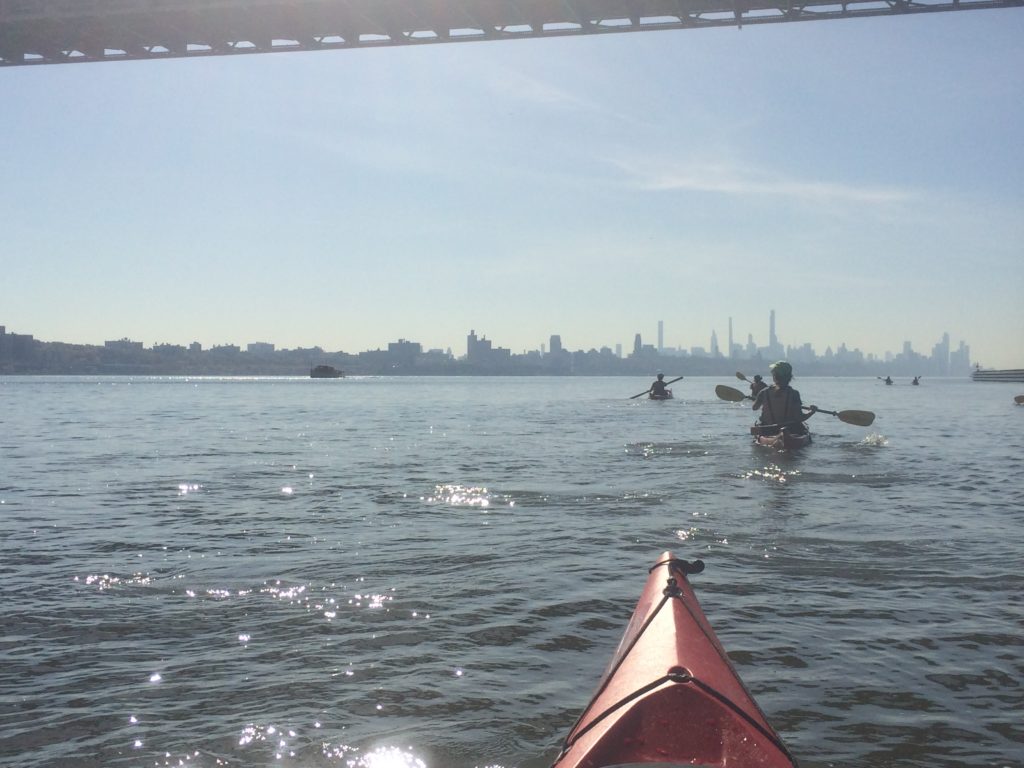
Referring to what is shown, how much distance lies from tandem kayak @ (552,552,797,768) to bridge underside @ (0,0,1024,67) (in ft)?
110

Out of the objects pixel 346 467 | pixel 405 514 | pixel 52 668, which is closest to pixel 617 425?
pixel 346 467

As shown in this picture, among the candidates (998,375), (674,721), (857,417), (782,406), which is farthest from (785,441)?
(998,375)

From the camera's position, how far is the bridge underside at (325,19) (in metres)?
33.2

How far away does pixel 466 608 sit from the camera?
6398mm

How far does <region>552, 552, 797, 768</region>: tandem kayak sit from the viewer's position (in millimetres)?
3174

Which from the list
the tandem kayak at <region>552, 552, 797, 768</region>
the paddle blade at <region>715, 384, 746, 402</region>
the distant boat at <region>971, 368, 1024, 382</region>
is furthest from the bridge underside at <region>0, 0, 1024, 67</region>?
the distant boat at <region>971, 368, 1024, 382</region>

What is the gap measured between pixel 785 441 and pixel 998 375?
403 feet

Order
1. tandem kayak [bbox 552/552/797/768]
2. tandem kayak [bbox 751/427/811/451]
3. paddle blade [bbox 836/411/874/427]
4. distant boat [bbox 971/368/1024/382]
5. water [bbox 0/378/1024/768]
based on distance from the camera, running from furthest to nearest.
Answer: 1. distant boat [bbox 971/368/1024/382]
2. paddle blade [bbox 836/411/874/427]
3. tandem kayak [bbox 751/427/811/451]
4. water [bbox 0/378/1024/768]
5. tandem kayak [bbox 552/552/797/768]

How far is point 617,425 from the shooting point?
28.3 m

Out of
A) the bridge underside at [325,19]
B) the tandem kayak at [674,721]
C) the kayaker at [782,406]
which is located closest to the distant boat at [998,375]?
the bridge underside at [325,19]

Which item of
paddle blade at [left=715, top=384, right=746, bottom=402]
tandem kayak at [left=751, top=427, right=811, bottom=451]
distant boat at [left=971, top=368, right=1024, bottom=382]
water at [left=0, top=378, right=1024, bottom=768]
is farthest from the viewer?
distant boat at [left=971, top=368, right=1024, bottom=382]

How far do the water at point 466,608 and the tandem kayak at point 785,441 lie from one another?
6.41ft

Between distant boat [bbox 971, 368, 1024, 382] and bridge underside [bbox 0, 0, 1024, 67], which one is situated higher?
bridge underside [bbox 0, 0, 1024, 67]

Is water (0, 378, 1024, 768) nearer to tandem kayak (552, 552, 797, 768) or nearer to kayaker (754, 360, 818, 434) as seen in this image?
tandem kayak (552, 552, 797, 768)
